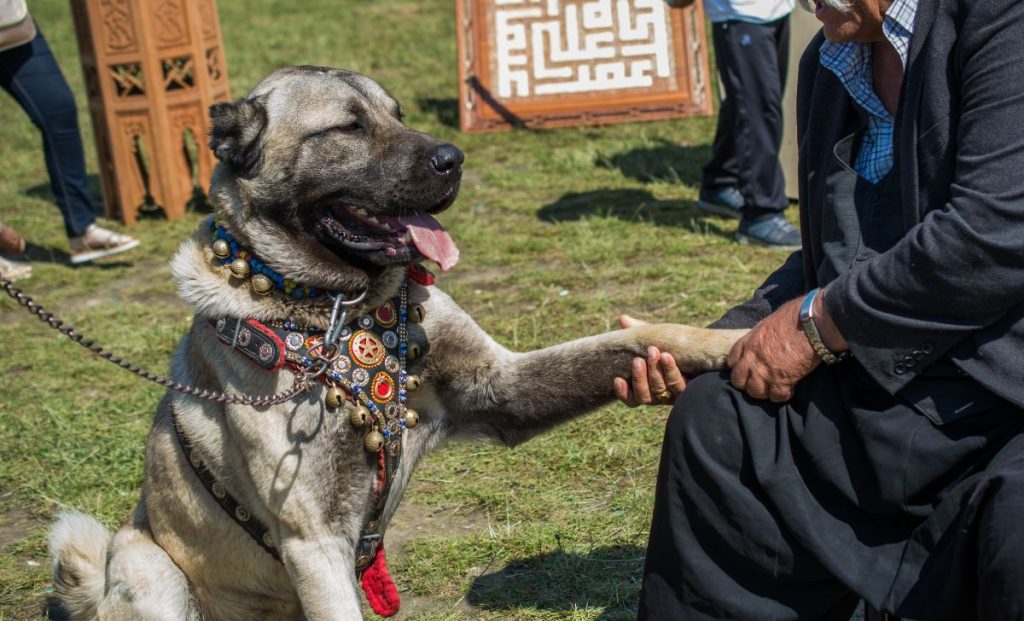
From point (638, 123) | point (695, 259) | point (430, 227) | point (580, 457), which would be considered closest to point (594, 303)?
point (695, 259)

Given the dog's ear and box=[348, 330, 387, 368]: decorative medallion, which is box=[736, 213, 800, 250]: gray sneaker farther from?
the dog's ear

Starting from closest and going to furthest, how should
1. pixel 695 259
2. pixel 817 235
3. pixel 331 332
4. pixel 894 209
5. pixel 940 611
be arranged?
pixel 940 611, pixel 894 209, pixel 817 235, pixel 331 332, pixel 695 259

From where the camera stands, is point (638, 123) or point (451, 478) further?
point (638, 123)

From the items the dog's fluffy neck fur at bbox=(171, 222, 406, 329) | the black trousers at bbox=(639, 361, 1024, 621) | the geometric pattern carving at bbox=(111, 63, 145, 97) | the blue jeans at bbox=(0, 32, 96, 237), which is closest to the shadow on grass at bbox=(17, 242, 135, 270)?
the blue jeans at bbox=(0, 32, 96, 237)

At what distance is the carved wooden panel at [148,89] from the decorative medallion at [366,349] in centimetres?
499

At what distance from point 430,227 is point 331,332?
374 mm

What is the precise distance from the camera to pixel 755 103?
19.3 ft

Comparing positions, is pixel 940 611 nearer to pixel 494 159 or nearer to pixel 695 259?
pixel 695 259

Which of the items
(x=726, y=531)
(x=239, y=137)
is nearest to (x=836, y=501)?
(x=726, y=531)

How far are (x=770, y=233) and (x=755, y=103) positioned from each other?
67 cm

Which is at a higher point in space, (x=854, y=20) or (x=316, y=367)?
(x=854, y=20)

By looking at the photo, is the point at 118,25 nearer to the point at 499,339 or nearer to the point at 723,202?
the point at 499,339

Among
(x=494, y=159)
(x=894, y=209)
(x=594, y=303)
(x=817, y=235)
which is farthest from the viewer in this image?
(x=494, y=159)

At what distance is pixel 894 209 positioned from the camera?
229cm
